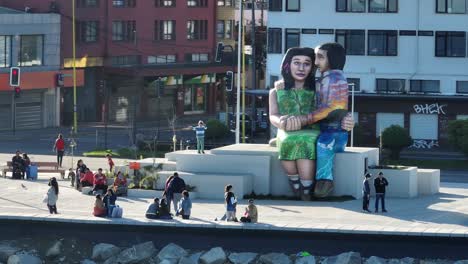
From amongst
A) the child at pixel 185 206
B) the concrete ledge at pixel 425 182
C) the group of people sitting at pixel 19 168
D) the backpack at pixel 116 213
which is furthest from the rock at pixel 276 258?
the group of people sitting at pixel 19 168

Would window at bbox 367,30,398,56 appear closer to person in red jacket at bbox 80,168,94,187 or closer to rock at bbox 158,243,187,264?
person in red jacket at bbox 80,168,94,187

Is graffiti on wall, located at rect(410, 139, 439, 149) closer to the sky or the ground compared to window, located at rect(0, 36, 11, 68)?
closer to the ground

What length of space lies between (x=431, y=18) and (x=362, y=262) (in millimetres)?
43225

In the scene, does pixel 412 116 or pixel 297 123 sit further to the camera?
pixel 412 116

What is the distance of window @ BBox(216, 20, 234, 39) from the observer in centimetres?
11700

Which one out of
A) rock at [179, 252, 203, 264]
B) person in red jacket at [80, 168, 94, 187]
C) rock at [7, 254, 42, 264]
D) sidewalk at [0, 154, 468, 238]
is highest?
person in red jacket at [80, 168, 94, 187]

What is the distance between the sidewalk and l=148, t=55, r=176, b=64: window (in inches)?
2042

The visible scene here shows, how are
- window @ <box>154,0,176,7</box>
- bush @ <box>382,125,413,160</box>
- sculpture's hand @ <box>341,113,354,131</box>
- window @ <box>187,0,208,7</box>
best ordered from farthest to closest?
window @ <box>187,0,208,7</box> → window @ <box>154,0,176,7</box> → bush @ <box>382,125,413,160</box> → sculpture's hand @ <box>341,113,354,131</box>

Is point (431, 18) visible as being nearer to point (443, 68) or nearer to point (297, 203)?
point (443, 68)

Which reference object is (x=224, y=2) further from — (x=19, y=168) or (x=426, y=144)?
(x=19, y=168)

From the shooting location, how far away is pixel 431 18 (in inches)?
3467

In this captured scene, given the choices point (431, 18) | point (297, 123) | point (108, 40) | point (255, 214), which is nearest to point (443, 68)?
point (431, 18)

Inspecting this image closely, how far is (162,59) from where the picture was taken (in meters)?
111

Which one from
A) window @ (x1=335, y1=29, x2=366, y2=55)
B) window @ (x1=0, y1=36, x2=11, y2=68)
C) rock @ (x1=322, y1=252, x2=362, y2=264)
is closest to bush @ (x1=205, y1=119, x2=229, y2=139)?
window @ (x1=335, y1=29, x2=366, y2=55)
